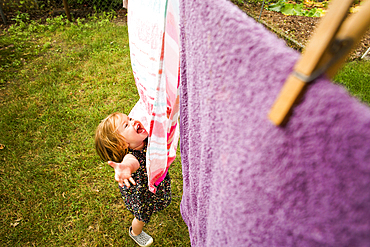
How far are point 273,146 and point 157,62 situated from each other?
0.61 metres

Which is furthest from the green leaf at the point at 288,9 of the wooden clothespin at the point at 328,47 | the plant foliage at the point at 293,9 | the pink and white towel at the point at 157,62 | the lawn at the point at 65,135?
the wooden clothespin at the point at 328,47

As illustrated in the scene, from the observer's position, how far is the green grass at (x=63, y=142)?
1.91m

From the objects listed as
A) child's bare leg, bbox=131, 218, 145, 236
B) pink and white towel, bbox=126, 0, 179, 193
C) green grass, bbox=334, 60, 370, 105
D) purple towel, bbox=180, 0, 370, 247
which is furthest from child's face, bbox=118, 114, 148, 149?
green grass, bbox=334, 60, 370, 105

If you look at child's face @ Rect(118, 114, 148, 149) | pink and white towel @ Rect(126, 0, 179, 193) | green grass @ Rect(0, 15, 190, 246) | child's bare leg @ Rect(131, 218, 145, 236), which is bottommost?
green grass @ Rect(0, 15, 190, 246)

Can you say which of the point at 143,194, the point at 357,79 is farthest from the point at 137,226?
the point at 357,79

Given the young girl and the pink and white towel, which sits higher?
the pink and white towel

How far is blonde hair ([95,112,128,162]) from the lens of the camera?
126 centimetres

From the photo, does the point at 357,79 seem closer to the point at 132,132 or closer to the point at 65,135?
the point at 132,132

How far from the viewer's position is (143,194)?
1.45 metres

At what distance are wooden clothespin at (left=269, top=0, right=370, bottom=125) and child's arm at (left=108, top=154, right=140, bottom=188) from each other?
1049 mm

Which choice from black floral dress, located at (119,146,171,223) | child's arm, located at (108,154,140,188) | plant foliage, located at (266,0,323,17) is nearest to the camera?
child's arm, located at (108,154,140,188)

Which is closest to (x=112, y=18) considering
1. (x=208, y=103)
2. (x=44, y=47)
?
(x=44, y=47)

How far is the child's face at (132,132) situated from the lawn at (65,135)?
107 centimetres

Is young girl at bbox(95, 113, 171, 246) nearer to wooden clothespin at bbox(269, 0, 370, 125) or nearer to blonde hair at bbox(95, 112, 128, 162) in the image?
blonde hair at bbox(95, 112, 128, 162)
